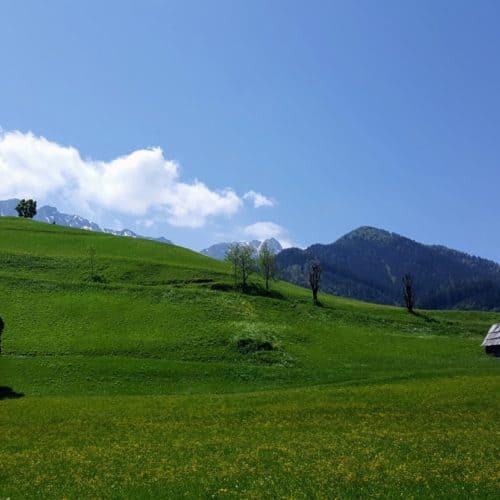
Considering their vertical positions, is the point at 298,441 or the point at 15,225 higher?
the point at 15,225

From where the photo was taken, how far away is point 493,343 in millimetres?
79375

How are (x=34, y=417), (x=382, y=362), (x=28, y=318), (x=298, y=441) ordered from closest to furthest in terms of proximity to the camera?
1. (x=298, y=441)
2. (x=34, y=417)
3. (x=382, y=362)
4. (x=28, y=318)

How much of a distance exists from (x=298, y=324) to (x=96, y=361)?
38.8 m

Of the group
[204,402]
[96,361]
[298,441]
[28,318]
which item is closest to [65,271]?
[28,318]

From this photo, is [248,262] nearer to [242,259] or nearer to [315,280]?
[242,259]

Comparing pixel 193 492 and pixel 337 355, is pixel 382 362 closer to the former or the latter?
pixel 337 355

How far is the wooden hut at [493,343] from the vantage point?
259 feet

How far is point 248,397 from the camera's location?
155ft

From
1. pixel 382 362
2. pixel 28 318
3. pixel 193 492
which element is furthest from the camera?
pixel 28 318

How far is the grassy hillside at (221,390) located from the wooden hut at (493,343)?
2762 millimetres

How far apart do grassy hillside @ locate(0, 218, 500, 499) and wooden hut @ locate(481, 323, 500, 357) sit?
2762 mm

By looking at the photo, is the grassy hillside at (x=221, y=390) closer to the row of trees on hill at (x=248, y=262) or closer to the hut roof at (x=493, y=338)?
the hut roof at (x=493, y=338)

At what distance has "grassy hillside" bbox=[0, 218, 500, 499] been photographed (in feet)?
78.6

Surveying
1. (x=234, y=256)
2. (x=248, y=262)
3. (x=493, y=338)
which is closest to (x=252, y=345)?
(x=493, y=338)
